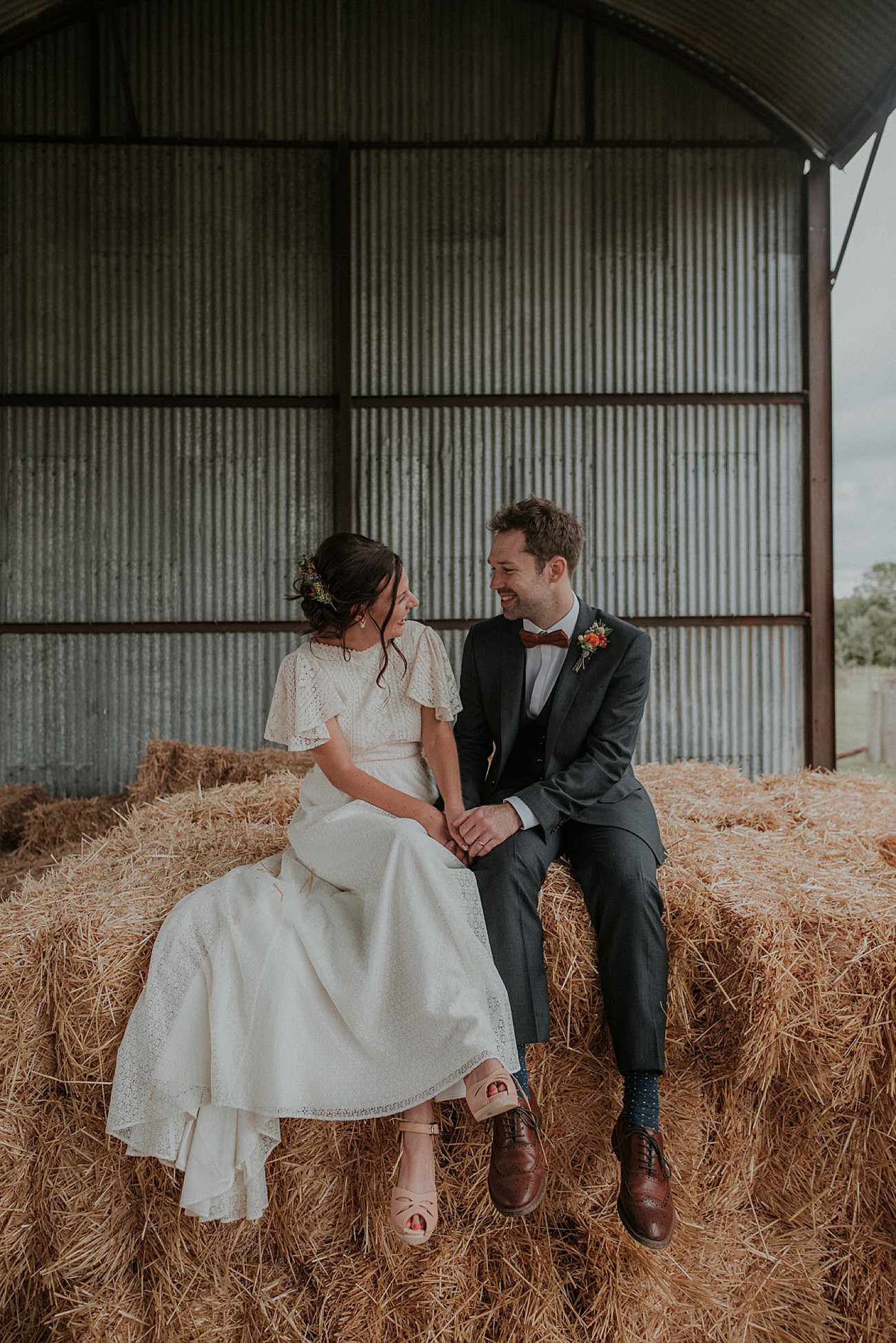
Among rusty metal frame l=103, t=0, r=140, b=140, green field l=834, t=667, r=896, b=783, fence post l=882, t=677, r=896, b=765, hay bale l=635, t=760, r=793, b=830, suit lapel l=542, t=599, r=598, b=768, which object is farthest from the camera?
green field l=834, t=667, r=896, b=783

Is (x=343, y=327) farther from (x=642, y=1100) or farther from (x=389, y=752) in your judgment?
(x=642, y=1100)

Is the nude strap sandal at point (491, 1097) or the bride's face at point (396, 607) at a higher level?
the bride's face at point (396, 607)

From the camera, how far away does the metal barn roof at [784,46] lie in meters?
6.79

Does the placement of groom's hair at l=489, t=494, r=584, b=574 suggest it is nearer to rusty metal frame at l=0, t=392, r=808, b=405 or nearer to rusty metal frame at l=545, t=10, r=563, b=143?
rusty metal frame at l=0, t=392, r=808, b=405

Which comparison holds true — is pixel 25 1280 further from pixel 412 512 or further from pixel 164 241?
pixel 164 241

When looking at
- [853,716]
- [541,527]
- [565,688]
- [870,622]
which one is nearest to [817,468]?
[541,527]

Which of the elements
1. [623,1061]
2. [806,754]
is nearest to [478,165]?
[806,754]

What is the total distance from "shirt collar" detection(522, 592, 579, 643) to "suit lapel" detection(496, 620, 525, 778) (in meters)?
0.10

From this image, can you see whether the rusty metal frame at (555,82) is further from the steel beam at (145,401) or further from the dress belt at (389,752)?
the dress belt at (389,752)

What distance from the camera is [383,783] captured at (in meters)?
2.98

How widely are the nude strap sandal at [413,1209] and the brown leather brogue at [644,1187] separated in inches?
20.8

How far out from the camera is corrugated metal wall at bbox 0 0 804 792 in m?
7.70

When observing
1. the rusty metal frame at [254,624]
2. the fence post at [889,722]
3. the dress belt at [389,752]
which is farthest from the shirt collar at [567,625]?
the fence post at [889,722]

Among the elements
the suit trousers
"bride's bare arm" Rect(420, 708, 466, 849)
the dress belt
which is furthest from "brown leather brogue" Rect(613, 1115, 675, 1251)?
the dress belt
